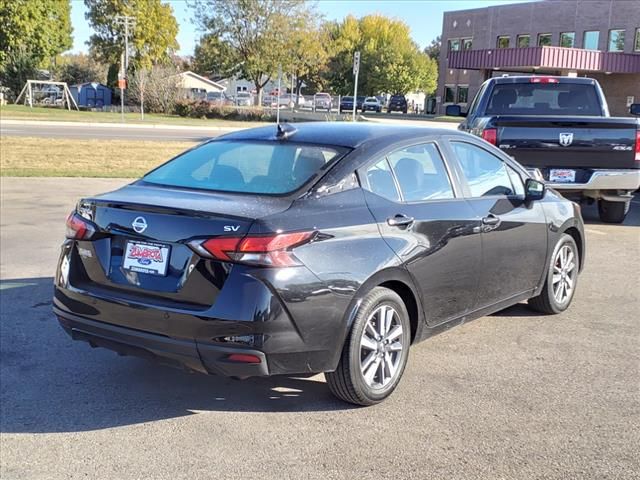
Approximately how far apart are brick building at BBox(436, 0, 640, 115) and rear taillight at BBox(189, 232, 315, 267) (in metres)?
41.5

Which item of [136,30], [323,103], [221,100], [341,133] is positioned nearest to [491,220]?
[341,133]

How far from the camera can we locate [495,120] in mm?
9523

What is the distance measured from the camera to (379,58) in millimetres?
79562

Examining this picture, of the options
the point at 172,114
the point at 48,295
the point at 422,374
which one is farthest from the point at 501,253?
the point at 172,114

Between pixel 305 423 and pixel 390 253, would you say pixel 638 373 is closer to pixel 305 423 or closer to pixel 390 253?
pixel 390 253

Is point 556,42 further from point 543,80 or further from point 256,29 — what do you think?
point 543,80

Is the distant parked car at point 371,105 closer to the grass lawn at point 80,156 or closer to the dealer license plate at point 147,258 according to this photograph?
the grass lawn at point 80,156

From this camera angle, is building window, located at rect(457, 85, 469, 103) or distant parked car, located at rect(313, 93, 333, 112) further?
building window, located at rect(457, 85, 469, 103)

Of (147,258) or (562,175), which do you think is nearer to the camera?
(147,258)

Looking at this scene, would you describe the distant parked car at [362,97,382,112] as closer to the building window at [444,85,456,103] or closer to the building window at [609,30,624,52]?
the building window at [444,85,456,103]

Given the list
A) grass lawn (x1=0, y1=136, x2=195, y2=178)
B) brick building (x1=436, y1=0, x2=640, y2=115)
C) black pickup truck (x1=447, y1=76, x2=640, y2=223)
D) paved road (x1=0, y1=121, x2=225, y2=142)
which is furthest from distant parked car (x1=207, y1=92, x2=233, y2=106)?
black pickup truck (x1=447, y1=76, x2=640, y2=223)

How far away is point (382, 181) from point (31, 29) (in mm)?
60370

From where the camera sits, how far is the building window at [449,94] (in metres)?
62.0

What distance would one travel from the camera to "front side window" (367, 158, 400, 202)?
4.33 meters
